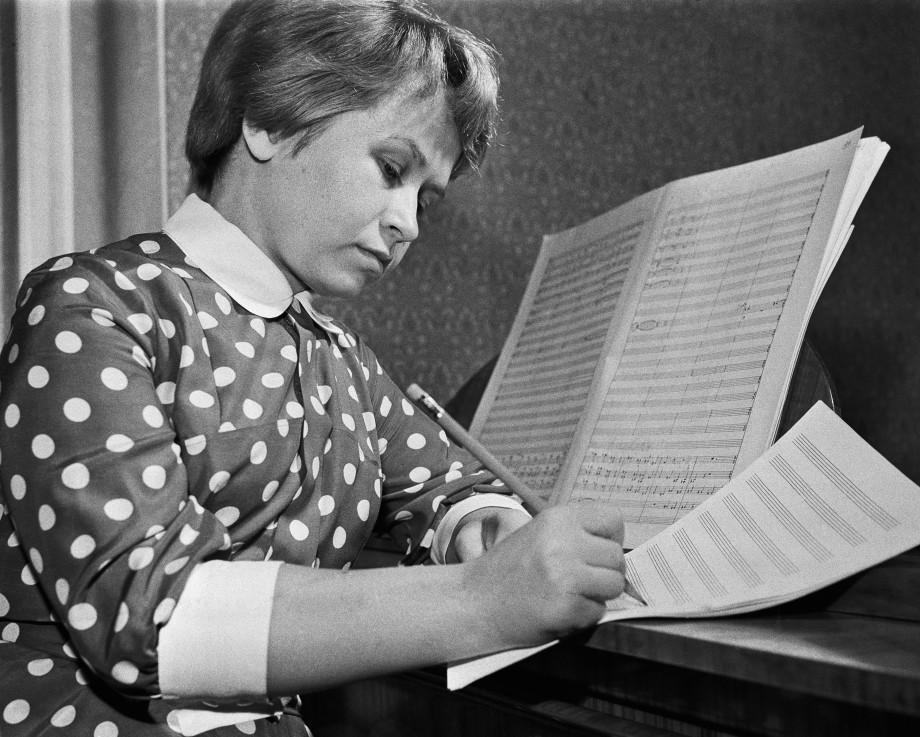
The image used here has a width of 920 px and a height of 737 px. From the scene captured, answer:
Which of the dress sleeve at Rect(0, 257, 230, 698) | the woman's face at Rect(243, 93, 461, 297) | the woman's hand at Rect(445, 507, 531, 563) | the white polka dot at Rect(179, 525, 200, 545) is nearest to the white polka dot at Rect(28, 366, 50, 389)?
the dress sleeve at Rect(0, 257, 230, 698)

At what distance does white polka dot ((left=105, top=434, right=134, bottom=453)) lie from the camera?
489 millimetres

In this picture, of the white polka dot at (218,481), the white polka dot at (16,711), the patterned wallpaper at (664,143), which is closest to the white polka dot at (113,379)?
the white polka dot at (218,481)

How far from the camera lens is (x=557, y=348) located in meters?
0.93

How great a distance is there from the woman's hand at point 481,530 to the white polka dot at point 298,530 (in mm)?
130

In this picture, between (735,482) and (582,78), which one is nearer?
(735,482)

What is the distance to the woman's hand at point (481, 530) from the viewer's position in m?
0.71

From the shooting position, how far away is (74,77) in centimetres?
96

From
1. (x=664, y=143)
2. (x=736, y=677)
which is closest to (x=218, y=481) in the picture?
(x=736, y=677)

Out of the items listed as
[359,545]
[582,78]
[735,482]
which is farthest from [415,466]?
[582,78]

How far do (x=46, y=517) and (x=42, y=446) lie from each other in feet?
0.12

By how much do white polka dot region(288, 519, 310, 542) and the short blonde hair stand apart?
0.91 feet

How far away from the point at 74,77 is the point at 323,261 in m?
0.45

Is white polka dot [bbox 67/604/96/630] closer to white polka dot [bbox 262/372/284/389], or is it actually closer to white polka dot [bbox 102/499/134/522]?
white polka dot [bbox 102/499/134/522]

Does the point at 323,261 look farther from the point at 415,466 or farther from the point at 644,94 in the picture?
the point at 644,94
